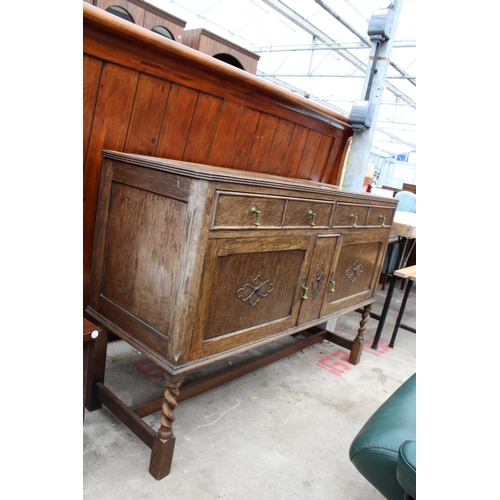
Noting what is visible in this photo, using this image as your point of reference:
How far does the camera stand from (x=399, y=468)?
1025 millimetres

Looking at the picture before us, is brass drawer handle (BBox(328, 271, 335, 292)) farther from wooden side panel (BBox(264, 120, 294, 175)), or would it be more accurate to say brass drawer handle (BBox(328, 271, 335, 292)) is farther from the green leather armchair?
the green leather armchair

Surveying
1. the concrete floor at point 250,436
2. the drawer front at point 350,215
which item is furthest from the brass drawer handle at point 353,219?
the concrete floor at point 250,436

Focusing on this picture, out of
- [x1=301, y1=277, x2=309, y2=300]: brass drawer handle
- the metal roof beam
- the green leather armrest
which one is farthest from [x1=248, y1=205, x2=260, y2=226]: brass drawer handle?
the metal roof beam

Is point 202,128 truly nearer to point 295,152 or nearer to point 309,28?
point 295,152

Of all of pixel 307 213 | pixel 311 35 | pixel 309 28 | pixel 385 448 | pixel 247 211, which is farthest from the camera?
pixel 311 35

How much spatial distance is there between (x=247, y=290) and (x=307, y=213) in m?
0.45

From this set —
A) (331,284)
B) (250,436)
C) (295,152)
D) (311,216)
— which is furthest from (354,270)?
(250,436)

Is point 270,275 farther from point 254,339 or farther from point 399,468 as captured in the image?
point 399,468

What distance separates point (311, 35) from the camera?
9.31 m

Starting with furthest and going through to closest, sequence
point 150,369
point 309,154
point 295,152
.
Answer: point 309,154
point 295,152
point 150,369

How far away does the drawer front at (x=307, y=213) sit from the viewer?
5.81 ft

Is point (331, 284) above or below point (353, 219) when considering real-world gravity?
below
